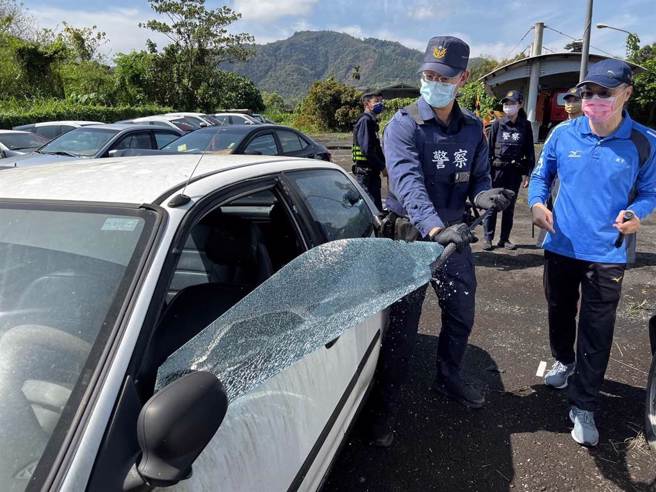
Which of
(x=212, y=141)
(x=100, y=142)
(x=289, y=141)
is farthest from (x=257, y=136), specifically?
(x=100, y=142)

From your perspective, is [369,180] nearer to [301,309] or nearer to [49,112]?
[301,309]

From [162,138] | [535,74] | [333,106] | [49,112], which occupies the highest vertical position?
[535,74]

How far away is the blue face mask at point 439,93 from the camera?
102 inches

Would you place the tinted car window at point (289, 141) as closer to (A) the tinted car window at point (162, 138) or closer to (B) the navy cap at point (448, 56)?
(A) the tinted car window at point (162, 138)

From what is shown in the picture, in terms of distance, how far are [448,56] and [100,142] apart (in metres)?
7.17

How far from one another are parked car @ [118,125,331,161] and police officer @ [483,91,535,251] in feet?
10.8

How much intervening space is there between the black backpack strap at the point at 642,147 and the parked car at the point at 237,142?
17.4 ft

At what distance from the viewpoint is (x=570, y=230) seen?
8.39ft

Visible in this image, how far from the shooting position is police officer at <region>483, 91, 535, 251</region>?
571cm

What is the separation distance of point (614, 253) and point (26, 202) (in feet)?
8.31

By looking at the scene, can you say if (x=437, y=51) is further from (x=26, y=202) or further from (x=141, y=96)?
(x=141, y=96)

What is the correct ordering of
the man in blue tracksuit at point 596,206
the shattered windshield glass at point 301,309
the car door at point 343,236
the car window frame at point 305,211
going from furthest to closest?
the man in blue tracksuit at point 596,206, the car window frame at point 305,211, the car door at point 343,236, the shattered windshield glass at point 301,309

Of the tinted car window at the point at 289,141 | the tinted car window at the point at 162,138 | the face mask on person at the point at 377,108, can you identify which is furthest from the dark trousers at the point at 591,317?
the tinted car window at the point at 162,138

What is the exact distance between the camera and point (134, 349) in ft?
3.84
